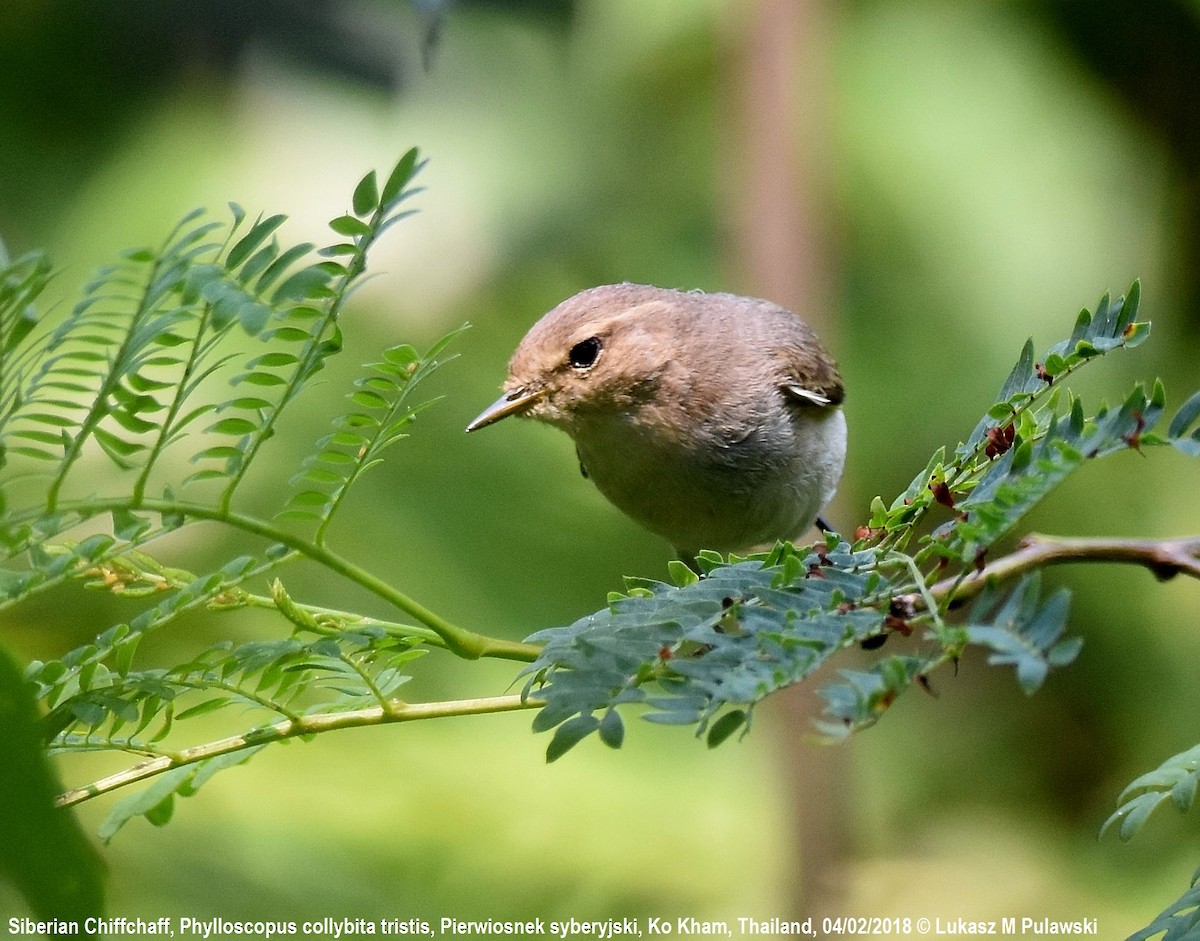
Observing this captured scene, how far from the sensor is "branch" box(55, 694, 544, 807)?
1941 mm

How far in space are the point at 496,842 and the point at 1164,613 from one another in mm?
3014

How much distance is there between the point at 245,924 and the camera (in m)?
4.10

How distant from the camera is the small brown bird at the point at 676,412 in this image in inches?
145

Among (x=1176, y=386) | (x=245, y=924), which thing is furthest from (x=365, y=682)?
(x=1176, y=386)

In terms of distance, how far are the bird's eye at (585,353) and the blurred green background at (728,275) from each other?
→ 1.60 metres

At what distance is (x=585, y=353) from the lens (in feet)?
12.1

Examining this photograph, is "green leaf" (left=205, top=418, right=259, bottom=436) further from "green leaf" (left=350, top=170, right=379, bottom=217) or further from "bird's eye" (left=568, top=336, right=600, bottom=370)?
"bird's eye" (left=568, top=336, right=600, bottom=370)

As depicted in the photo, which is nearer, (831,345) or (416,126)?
(831,345)

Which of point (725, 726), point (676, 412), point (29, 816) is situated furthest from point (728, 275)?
point (29, 816)

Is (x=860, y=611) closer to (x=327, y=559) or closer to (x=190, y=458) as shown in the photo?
(x=327, y=559)

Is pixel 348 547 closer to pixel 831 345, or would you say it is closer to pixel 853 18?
pixel 831 345

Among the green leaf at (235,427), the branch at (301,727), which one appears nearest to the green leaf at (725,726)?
the branch at (301,727)

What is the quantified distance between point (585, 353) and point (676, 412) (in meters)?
0.35

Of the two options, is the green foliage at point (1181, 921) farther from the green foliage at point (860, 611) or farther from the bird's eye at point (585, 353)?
the bird's eye at point (585, 353)
